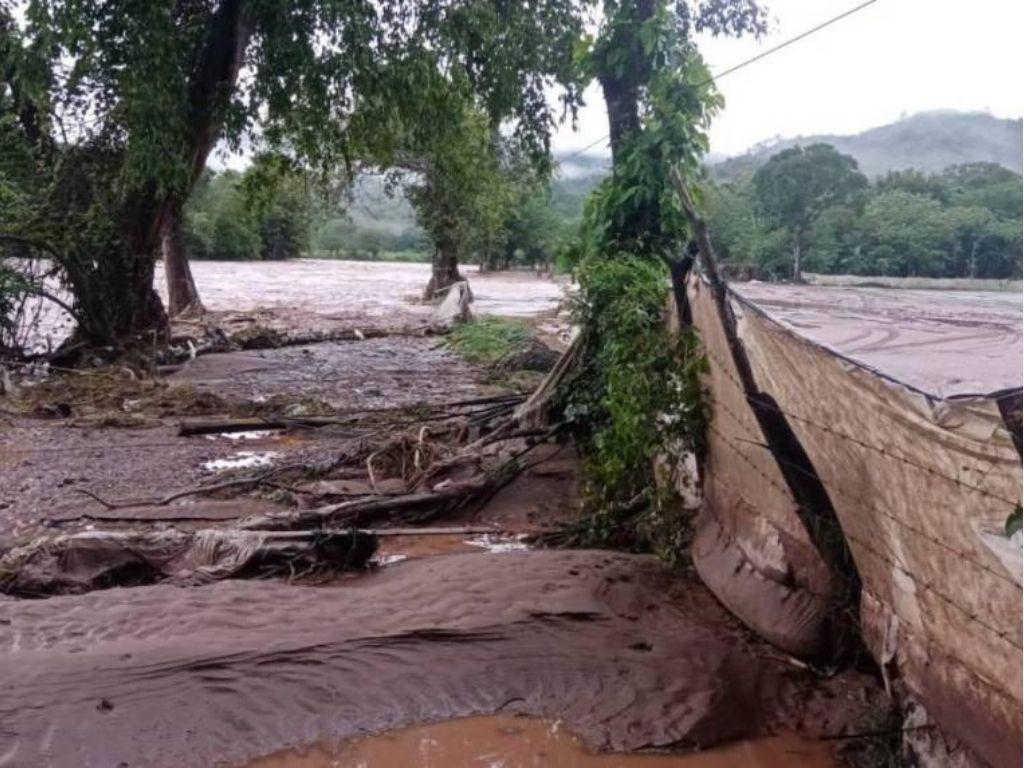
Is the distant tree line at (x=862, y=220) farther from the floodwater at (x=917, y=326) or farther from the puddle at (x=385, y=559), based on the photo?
the puddle at (x=385, y=559)

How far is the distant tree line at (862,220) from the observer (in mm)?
6223

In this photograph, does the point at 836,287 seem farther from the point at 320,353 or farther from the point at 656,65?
the point at 320,353

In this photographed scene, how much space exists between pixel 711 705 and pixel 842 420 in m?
1.42

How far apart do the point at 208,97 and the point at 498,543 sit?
27.0 ft

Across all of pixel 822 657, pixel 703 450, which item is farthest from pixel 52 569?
pixel 822 657

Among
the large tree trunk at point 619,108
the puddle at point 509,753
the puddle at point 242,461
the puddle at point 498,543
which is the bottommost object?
the puddle at point 509,753

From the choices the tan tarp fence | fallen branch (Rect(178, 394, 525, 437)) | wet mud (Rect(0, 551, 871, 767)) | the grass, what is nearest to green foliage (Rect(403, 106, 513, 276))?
the grass

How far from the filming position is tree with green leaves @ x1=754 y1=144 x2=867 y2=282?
28.3 ft

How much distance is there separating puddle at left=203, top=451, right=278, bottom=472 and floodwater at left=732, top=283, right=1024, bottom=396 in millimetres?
4498

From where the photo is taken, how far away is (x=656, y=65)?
26.1ft

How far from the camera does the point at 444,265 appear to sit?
27.2 m

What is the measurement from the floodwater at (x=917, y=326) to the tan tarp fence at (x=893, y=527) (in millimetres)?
451

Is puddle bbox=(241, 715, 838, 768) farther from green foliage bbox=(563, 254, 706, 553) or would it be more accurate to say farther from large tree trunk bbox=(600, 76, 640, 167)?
large tree trunk bbox=(600, 76, 640, 167)

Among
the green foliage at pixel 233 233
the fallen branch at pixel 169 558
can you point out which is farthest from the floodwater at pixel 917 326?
the green foliage at pixel 233 233
